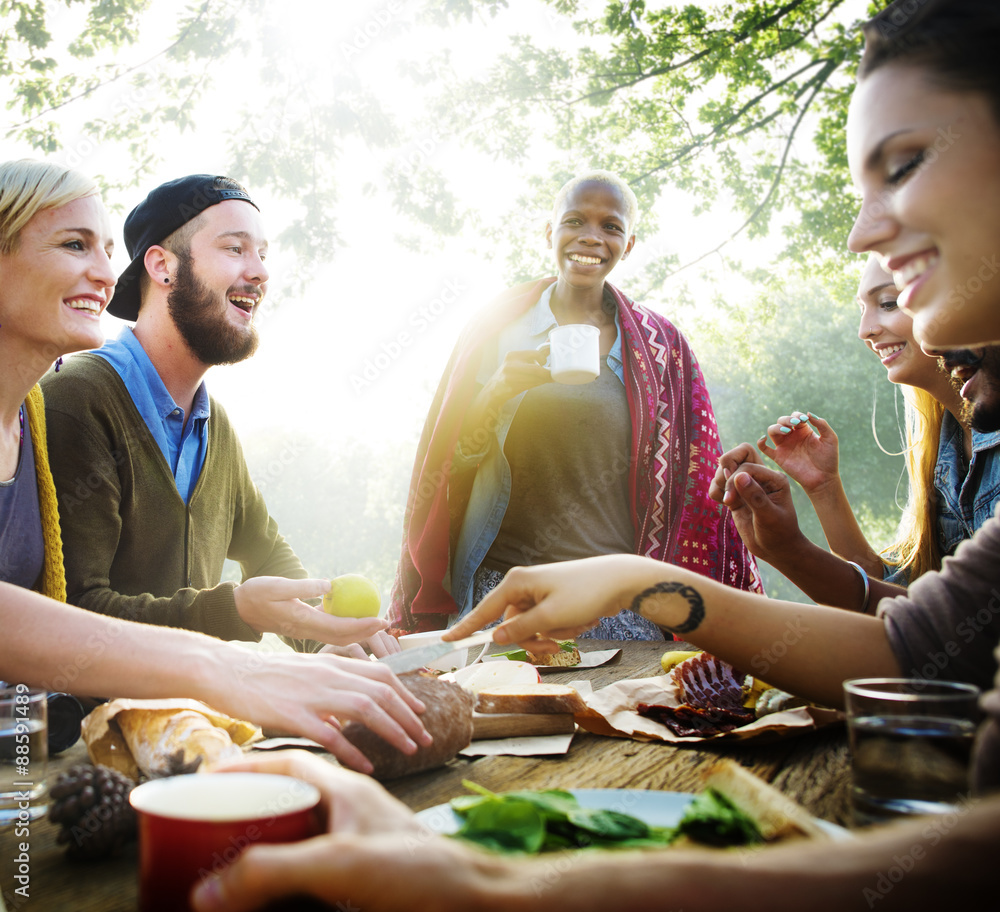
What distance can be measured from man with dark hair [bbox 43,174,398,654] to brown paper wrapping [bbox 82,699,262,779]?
2.11 ft

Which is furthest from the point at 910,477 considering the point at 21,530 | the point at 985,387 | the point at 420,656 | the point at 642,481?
the point at 21,530

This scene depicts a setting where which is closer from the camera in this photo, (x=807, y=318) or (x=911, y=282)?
(x=911, y=282)

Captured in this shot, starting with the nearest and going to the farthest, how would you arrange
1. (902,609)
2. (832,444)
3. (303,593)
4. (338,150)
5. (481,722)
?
(902,609)
(481,722)
(303,593)
(832,444)
(338,150)

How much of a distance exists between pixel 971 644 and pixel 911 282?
61 centimetres

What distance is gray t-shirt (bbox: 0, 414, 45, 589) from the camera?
2.00m

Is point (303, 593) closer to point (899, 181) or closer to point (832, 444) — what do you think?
point (899, 181)

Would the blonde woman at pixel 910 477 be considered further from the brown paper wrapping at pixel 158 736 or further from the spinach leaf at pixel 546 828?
the brown paper wrapping at pixel 158 736

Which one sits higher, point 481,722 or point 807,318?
point 807,318

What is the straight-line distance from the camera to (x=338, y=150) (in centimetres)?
812

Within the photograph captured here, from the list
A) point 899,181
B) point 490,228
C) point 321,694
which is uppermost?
point 490,228

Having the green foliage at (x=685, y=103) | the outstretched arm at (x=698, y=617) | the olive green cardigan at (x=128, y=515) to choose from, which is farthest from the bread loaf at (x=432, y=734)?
the green foliage at (x=685, y=103)

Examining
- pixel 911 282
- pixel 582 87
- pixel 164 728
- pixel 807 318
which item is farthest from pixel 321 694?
pixel 807 318

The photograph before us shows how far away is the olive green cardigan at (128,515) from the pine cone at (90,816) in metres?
1.19

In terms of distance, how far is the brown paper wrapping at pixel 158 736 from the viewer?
46.6 inches
